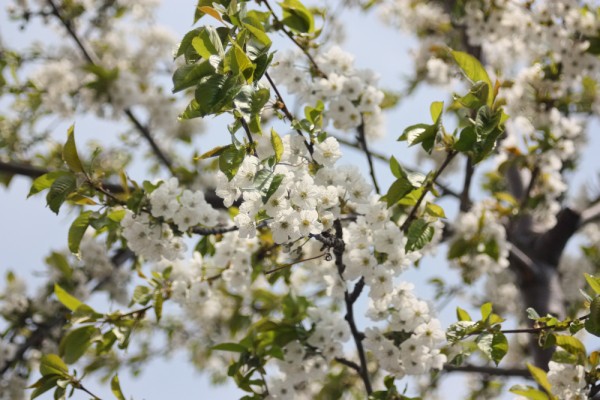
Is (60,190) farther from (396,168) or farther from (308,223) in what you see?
(396,168)

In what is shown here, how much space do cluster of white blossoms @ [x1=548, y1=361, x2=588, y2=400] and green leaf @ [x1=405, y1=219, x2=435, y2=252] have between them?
47 cm

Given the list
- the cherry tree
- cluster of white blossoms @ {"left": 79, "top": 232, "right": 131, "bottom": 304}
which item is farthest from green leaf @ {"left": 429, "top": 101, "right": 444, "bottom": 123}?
cluster of white blossoms @ {"left": 79, "top": 232, "right": 131, "bottom": 304}

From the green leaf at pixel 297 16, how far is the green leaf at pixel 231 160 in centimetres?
79

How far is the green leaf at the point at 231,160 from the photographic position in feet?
4.23

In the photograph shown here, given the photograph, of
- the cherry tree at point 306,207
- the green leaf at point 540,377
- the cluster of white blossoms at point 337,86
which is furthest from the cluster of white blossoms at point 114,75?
the green leaf at point 540,377

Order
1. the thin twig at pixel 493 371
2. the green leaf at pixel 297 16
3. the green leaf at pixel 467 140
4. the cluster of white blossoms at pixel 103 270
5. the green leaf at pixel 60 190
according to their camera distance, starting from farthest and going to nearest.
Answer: the cluster of white blossoms at pixel 103 270
the thin twig at pixel 493 371
the green leaf at pixel 297 16
the green leaf at pixel 60 190
the green leaf at pixel 467 140

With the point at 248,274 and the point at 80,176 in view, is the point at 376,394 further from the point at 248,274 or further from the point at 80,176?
the point at 80,176

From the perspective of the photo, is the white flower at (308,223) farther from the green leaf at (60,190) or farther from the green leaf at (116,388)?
the green leaf at (116,388)

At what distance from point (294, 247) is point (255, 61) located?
0.44 metres

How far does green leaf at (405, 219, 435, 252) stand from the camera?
5.41 ft

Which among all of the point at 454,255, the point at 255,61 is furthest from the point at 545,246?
the point at 255,61

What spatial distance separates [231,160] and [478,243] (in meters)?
1.70

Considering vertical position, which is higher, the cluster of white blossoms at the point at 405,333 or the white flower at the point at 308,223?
the cluster of white blossoms at the point at 405,333

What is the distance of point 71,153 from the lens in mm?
1584
